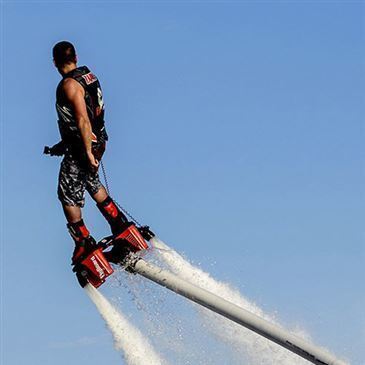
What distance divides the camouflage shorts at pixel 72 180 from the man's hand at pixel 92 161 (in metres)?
0.15

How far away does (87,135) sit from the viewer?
20.5 meters

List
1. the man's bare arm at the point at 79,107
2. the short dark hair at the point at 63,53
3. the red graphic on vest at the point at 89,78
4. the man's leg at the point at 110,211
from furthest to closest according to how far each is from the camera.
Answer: the man's leg at the point at 110,211
the red graphic on vest at the point at 89,78
the short dark hair at the point at 63,53
the man's bare arm at the point at 79,107

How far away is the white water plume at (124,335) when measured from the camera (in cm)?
2120

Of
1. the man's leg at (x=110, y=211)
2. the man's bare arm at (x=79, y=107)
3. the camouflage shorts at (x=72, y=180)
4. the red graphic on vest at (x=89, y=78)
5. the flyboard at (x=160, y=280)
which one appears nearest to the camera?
the flyboard at (x=160, y=280)

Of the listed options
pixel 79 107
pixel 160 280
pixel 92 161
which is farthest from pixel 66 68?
pixel 160 280

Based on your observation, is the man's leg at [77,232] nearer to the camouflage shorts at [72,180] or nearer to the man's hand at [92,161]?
the camouflage shorts at [72,180]

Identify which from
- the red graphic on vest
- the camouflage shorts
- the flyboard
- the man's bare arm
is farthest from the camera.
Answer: the camouflage shorts

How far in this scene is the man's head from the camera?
2058 centimetres

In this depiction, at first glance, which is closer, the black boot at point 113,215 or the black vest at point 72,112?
the black vest at point 72,112

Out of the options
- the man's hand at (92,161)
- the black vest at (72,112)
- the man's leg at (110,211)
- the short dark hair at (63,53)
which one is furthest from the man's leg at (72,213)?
the short dark hair at (63,53)

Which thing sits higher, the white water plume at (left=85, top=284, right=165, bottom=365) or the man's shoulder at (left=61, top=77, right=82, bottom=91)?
the man's shoulder at (left=61, top=77, right=82, bottom=91)

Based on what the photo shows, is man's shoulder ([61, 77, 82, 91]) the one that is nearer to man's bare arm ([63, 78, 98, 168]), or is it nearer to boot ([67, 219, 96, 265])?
man's bare arm ([63, 78, 98, 168])

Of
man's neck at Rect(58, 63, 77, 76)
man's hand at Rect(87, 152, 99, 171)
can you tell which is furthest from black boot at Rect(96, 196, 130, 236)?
man's neck at Rect(58, 63, 77, 76)

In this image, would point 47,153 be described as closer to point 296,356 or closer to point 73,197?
point 73,197
